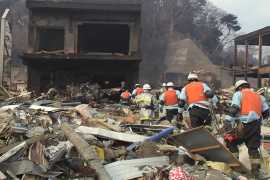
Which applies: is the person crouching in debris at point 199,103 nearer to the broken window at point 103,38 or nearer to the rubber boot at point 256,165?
the rubber boot at point 256,165

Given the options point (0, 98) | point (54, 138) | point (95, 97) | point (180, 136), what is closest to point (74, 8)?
point (95, 97)

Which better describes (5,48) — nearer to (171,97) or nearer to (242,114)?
(171,97)

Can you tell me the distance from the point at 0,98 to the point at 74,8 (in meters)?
6.80

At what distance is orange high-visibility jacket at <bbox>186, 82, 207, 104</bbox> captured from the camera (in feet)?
22.3

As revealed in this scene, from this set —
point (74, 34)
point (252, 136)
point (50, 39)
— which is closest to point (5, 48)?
point (74, 34)

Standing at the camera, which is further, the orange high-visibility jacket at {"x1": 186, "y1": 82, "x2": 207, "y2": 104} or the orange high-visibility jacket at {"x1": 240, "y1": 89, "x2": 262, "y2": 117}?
the orange high-visibility jacket at {"x1": 186, "y1": 82, "x2": 207, "y2": 104}

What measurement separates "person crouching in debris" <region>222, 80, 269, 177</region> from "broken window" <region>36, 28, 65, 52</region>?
16.2 metres

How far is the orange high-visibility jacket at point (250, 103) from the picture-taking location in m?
5.50

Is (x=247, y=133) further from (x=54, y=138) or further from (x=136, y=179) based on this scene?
(x=54, y=138)

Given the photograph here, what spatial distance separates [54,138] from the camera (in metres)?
6.23

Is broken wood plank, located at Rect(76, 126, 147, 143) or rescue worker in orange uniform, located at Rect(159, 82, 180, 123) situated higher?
rescue worker in orange uniform, located at Rect(159, 82, 180, 123)

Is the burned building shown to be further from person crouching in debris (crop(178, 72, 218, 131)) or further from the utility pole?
person crouching in debris (crop(178, 72, 218, 131))

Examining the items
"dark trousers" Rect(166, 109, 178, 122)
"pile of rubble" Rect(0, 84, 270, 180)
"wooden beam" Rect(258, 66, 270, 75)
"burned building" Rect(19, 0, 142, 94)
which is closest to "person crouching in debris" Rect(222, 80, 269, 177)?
"pile of rubble" Rect(0, 84, 270, 180)

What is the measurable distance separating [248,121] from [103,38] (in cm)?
1869
